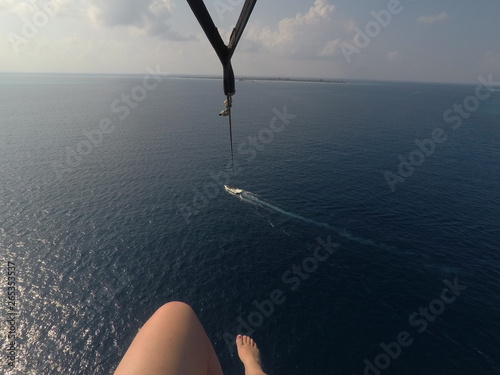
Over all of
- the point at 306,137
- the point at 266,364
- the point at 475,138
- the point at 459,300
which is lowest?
the point at 475,138

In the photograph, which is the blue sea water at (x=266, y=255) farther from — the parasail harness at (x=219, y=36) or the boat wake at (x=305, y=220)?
the parasail harness at (x=219, y=36)

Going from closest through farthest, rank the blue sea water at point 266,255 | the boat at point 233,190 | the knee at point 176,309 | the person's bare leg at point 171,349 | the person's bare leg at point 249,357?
the person's bare leg at point 171,349
the knee at point 176,309
the person's bare leg at point 249,357
the blue sea water at point 266,255
the boat at point 233,190

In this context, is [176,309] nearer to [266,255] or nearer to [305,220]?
[266,255]

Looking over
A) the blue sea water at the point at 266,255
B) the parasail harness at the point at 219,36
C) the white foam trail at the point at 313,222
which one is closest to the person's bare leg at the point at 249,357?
the parasail harness at the point at 219,36

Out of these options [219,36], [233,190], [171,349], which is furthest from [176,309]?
[233,190]

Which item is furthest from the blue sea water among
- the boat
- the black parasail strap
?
the black parasail strap

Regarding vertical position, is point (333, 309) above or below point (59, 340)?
below

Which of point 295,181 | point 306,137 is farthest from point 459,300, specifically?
point 306,137

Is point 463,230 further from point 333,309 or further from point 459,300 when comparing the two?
point 333,309
